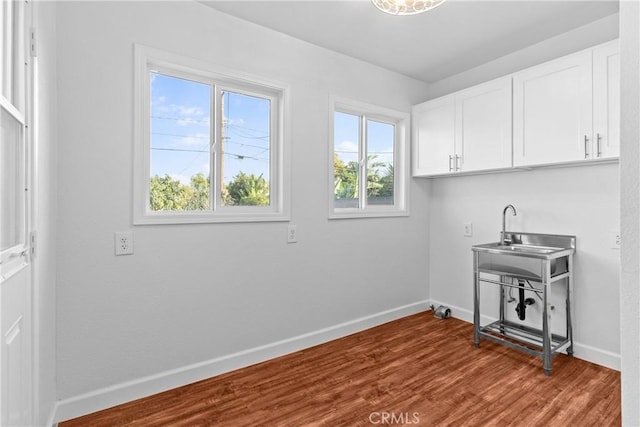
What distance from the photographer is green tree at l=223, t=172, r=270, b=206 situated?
8.27 feet

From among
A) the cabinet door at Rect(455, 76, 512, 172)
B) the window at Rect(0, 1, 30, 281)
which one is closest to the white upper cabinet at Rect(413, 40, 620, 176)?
the cabinet door at Rect(455, 76, 512, 172)

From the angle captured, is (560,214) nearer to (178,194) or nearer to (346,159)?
(346,159)

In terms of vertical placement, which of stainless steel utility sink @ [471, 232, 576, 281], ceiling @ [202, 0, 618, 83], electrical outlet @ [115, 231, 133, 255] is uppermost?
ceiling @ [202, 0, 618, 83]

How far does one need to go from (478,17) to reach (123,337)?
3.17 metres

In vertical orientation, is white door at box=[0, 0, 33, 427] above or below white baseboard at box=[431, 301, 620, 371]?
above

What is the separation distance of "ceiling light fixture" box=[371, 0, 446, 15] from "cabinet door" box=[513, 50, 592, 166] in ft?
3.89

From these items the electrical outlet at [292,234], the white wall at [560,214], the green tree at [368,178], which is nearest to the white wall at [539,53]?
the white wall at [560,214]

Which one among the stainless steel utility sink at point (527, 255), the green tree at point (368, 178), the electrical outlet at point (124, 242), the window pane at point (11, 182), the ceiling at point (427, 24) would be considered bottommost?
the stainless steel utility sink at point (527, 255)

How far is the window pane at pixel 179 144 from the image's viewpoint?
7.31 ft

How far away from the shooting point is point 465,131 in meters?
3.05

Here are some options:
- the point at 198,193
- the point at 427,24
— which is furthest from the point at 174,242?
the point at 427,24

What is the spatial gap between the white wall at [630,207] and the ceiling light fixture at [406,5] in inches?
56.4

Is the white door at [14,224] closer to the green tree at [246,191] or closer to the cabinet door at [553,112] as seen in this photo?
the green tree at [246,191]

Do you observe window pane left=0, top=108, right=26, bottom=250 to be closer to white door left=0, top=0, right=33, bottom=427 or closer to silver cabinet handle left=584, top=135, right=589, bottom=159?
white door left=0, top=0, right=33, bottom=427
